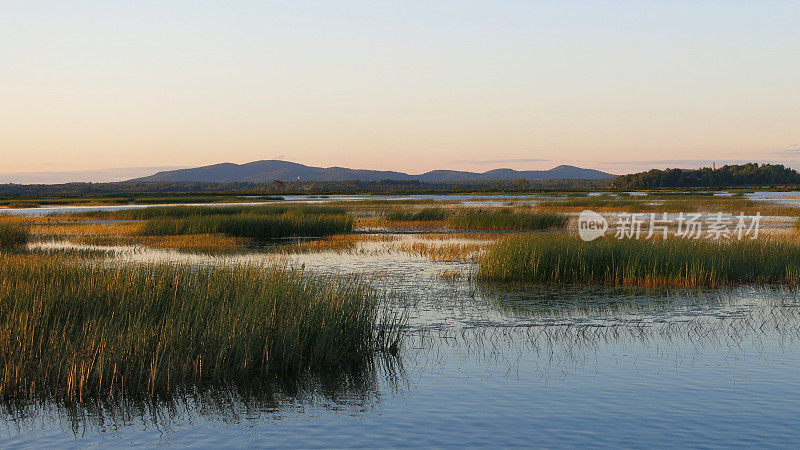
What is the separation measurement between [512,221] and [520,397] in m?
32.1

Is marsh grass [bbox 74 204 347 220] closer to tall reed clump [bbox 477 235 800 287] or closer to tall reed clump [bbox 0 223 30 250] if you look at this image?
tall reed clump [bbox 0 223 30 250]

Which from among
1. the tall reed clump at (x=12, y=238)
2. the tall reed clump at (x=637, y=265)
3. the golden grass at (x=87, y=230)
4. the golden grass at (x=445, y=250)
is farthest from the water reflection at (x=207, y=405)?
the golden grass at (x=87, y=230)

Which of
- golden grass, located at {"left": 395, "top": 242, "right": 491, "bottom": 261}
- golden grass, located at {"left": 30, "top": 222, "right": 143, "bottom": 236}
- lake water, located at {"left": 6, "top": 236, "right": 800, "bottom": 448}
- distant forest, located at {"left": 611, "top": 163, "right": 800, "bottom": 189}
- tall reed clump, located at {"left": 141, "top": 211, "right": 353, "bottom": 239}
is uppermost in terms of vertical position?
distant forest, located at {"left": 611, "top": 163, "right": 800, "bottom": 189}

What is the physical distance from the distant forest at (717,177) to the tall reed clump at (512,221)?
14182 centimetres

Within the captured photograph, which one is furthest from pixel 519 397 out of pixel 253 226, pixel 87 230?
pixel 87 230

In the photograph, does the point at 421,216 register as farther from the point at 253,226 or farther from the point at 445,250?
the point at 445,250

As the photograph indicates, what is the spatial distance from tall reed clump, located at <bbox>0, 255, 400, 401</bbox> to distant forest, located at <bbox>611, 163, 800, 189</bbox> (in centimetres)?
17295

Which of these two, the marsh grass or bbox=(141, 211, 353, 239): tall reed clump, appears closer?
bbox=(141, 211, 353, 239): tall reed clump

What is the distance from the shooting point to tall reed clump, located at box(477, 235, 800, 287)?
20328 mm

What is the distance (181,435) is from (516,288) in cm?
1219

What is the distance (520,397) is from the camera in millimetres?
10289

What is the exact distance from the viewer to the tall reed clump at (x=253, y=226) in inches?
1490

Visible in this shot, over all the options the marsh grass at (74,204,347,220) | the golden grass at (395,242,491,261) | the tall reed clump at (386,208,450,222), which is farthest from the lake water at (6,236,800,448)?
the marsh grass at (74,204,347,220)

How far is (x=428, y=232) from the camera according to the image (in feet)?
134
